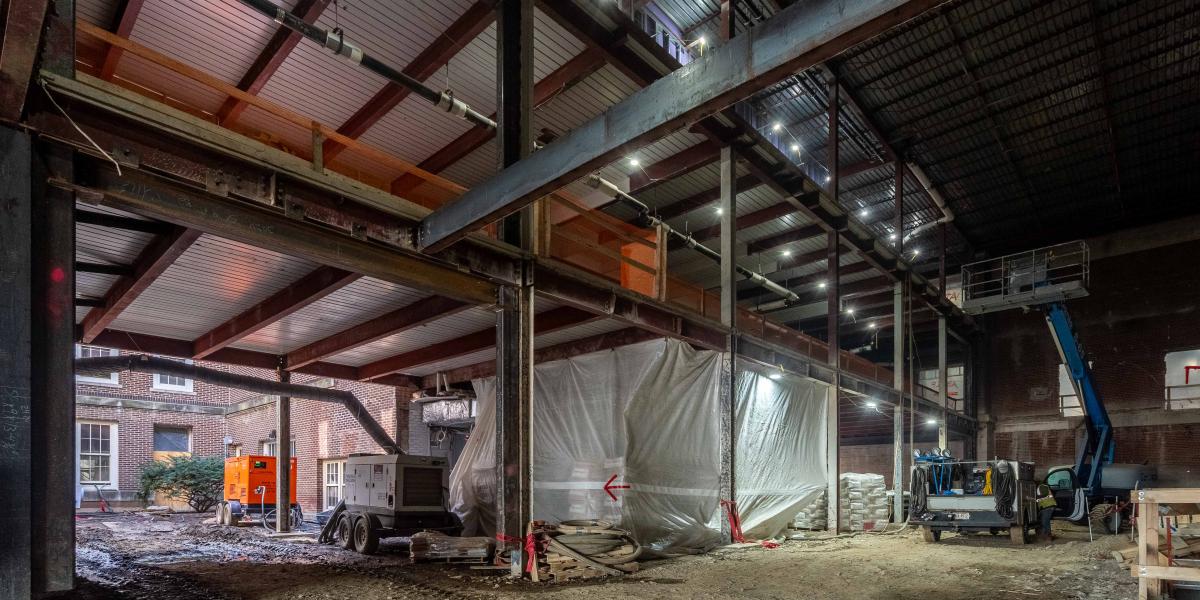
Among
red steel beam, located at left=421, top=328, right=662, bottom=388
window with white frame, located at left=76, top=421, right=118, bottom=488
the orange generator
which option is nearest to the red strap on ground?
red steel beam, located at left=421, top=328, right=662, bottom=388

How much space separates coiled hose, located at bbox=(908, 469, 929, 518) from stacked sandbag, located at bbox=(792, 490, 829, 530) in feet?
5.50

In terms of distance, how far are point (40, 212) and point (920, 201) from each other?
2098 cm

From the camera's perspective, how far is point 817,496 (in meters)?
14.1

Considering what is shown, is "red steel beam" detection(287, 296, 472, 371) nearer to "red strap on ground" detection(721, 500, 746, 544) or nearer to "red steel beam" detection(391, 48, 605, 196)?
"red steel beam" detection(391, 48, 605, 196)

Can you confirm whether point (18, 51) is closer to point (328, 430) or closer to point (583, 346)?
point (583, 346)

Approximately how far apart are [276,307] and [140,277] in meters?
1.96

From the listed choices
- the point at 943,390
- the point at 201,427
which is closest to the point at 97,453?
the point at 201,427

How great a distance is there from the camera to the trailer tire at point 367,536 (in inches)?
439

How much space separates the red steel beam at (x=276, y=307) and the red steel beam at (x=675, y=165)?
6.57m

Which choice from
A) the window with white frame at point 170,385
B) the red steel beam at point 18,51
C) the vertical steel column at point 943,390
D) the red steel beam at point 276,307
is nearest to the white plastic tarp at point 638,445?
the red steel beam at point 276,307

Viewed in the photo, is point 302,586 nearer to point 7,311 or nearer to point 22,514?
point 22,514

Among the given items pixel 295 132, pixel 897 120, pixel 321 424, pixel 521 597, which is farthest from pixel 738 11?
pixel 321 424

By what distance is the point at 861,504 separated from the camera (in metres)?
14.8

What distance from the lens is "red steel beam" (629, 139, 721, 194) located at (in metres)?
12.8
